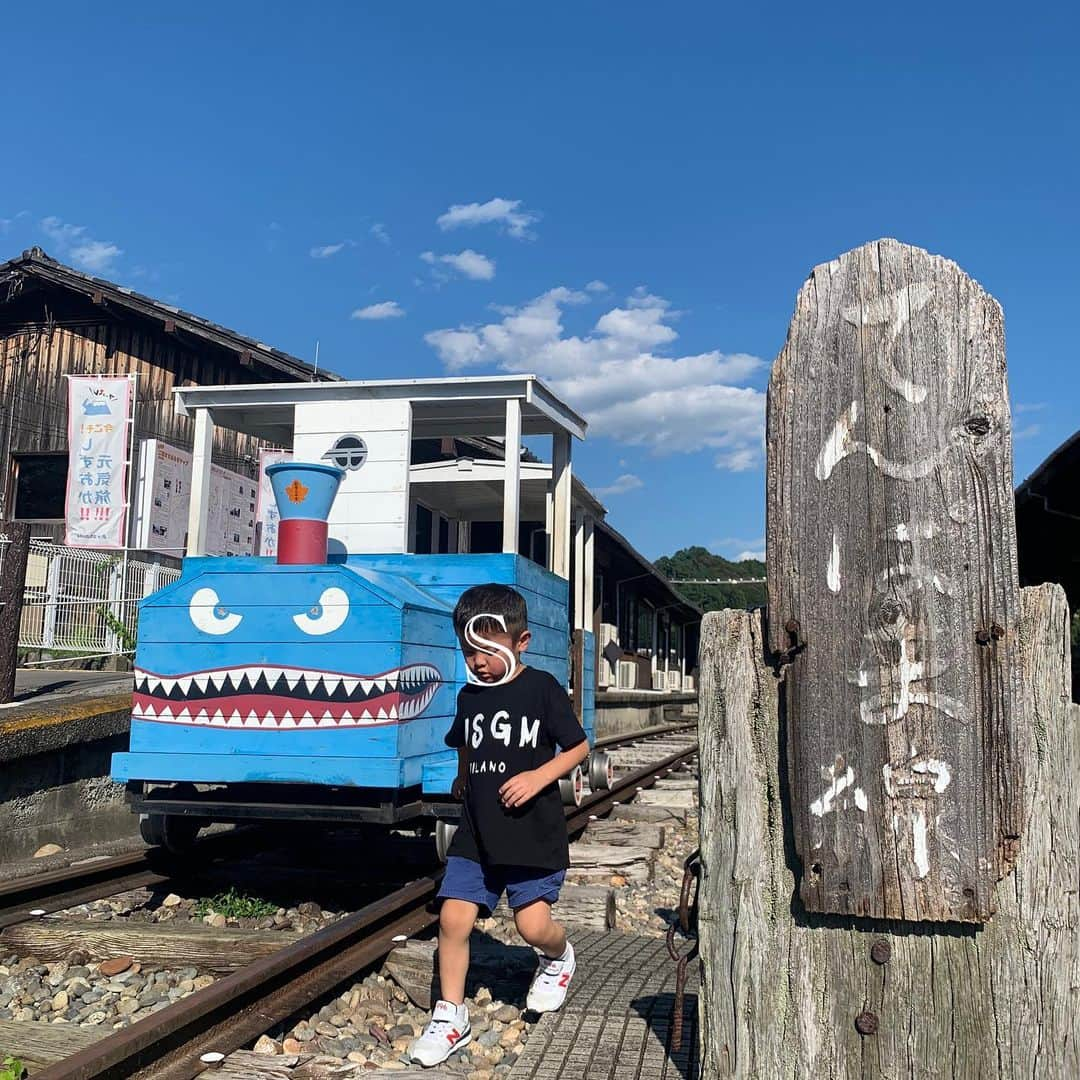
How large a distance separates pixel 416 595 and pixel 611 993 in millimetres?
2598

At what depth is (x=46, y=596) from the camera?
46.0 feet

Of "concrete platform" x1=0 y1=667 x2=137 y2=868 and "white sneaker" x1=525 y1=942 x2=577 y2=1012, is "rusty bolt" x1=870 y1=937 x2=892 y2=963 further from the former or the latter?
"concrete platform" x1=0 y1=667 x2=137 y2=868

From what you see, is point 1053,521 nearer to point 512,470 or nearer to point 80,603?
point 512,470

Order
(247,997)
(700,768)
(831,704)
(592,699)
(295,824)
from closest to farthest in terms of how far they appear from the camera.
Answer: (831,704) → (700,768) → (247,997) → (295,824) → (592,699)

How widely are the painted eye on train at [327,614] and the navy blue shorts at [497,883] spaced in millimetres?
1929

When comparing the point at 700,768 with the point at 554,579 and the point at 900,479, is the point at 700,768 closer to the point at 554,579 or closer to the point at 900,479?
the point at 900,479

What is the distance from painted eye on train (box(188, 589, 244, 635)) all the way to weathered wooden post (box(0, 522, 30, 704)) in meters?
→ 3.31

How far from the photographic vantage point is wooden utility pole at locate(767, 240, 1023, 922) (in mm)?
2076

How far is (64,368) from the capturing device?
20859 millimetres

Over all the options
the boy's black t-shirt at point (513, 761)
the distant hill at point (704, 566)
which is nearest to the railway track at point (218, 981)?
the boy's black t-shirt at point (513, 761)

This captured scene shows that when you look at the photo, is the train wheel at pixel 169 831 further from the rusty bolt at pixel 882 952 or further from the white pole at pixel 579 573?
the rusty bolt at pixel 882 952

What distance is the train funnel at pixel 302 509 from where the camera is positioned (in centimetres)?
550

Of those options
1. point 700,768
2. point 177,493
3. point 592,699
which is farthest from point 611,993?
point 177,493

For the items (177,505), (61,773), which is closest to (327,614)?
(61,773)
